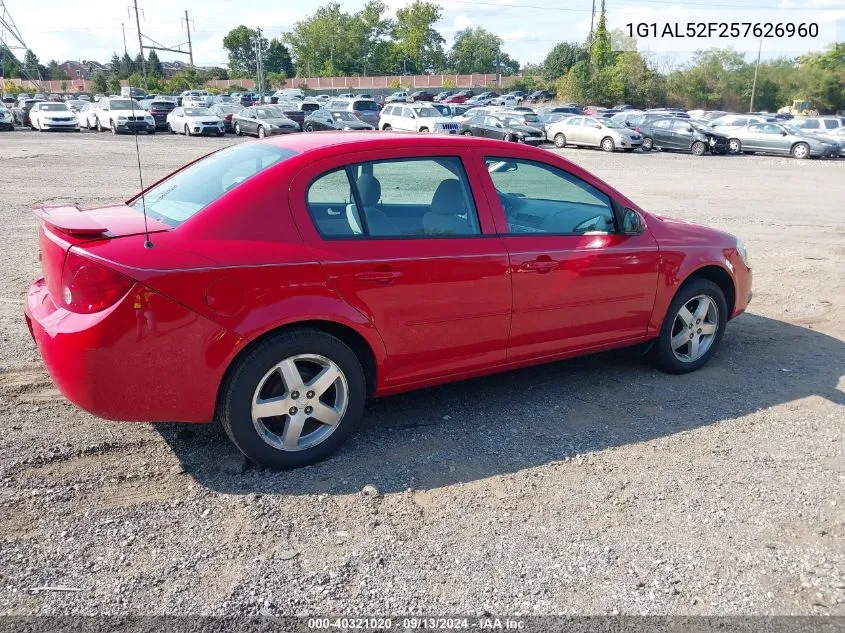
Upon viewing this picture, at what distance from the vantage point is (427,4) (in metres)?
114

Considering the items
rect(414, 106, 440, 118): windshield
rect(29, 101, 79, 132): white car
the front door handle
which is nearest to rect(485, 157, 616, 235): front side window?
the front door handle

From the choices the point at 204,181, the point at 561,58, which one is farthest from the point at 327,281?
the point at 561,58

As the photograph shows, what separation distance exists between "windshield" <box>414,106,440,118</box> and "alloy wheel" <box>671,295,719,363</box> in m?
27.7

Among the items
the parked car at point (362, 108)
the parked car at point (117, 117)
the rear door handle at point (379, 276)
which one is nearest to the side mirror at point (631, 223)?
the rear door handle at point (379, 276)

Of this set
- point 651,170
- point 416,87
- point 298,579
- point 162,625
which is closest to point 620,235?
point 298,579

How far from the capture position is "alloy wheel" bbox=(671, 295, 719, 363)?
18.2ft

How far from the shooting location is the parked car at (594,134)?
2981cm

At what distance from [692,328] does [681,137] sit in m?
27.5

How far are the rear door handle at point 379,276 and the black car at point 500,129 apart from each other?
89.0 feet

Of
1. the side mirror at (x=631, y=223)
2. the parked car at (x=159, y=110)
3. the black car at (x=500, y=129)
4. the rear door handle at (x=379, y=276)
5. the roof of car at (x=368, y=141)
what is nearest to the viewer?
the rear door handle at (x=379, y=276)

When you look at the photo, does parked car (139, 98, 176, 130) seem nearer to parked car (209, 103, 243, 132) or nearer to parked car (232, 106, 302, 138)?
parked car (209, 103, 243, 132)

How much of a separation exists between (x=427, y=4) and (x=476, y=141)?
119 m

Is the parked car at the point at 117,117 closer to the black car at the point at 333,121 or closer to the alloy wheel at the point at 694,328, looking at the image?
the black car at the point at 333,121

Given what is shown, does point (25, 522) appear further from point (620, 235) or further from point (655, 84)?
point (655, 84)
